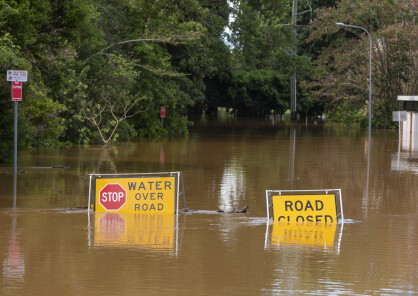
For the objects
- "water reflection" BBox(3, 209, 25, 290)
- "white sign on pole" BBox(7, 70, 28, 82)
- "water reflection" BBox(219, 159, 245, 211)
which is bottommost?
"water reflection" BBox(3, 209, 25, 290)

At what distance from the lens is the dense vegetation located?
83.4 feet

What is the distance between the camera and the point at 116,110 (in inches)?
1650

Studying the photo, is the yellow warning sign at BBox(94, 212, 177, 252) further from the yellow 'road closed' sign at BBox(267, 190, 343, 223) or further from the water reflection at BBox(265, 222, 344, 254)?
the yellow 'road closed' sign at BBox(267, 190, 343, 223)

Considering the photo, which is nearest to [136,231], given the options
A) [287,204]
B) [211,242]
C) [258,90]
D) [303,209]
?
[211,242]

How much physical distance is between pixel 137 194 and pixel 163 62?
32.2 meters

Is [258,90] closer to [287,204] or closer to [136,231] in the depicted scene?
[287,204]

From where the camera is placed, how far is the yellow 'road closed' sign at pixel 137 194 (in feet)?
49.3

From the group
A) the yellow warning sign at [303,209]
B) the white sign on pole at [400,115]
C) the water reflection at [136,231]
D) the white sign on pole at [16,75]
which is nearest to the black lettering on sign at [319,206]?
the yellow warning sign at [303,209]

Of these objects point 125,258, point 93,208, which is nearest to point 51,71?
point 93,208

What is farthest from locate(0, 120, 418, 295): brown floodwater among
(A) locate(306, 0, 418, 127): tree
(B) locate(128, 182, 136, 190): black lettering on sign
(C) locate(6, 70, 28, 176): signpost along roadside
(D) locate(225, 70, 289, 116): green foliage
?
(D) locate(225, 70, 289, 116): green foliage

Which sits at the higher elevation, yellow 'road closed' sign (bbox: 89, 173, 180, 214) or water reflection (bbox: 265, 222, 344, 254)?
yellow 'road closed' sign (bbox: 89, 173, 180, 214)

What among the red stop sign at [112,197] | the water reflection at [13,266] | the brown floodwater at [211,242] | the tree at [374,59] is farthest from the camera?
the tree at [374,59]

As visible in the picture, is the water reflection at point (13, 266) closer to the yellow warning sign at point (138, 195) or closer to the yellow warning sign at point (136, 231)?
the yellow warning sign at point (136, 231)

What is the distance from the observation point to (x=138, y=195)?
1519 centimetres
